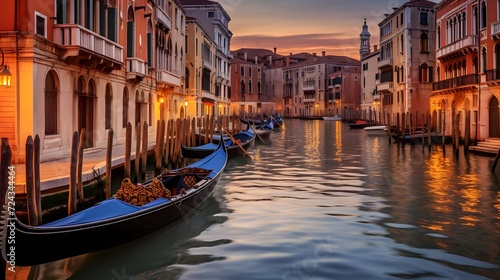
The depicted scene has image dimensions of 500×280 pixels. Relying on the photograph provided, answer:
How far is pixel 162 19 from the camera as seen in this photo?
22.0 meters

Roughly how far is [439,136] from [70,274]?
21737mm

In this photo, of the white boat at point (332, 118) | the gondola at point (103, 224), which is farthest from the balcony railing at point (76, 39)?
the white boat at point (332, 118)

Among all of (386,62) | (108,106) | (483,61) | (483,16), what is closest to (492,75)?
(483,61)

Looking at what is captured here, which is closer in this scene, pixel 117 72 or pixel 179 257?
pixel 179 257

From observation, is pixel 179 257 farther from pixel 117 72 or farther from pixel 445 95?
pixel 445 95

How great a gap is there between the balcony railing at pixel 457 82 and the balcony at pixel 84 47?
14.7 m

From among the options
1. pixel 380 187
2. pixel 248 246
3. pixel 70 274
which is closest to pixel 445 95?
pixel 380 187

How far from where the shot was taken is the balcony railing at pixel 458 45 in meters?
21.8

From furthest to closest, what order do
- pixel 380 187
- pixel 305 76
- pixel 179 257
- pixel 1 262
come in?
pixel 305 76, pixel 380 187, pixel 179 257, pixel 1 262

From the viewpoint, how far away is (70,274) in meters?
5.86

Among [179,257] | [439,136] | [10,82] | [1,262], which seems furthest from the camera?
[439,136]

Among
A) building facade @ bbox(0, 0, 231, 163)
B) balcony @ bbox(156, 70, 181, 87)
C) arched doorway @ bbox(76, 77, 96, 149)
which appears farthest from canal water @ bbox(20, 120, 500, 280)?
balcony @ bbox(156, 70, 181, 87)

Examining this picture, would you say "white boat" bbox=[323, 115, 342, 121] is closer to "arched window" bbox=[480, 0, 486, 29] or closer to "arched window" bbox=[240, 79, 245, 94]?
"arched window" bbox=[240, 79, 245, 94]

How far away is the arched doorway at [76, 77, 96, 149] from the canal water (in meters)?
→ 4.01
